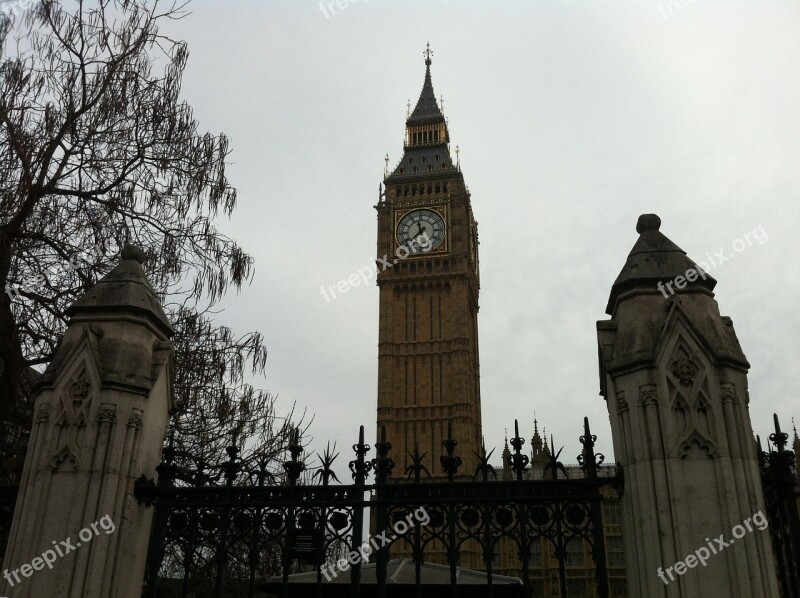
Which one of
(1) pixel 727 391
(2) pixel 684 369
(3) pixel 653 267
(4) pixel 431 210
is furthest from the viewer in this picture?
Answer: (4) pixel 431 210

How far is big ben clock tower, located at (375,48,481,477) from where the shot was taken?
193ft

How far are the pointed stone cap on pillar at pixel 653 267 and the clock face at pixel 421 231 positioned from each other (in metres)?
56.7

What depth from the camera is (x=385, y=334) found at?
202 ft

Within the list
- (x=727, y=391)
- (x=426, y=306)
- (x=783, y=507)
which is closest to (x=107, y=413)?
(x=727, y=391)

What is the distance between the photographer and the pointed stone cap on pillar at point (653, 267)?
5.29 m

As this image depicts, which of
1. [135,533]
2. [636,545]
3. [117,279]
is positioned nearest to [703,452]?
[636,545]

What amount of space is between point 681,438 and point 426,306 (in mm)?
57522

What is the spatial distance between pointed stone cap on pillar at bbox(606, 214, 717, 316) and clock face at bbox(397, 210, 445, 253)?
5674 centimetres

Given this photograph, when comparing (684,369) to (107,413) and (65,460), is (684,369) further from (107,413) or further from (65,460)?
(65,460)

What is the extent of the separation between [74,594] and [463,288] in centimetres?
5702

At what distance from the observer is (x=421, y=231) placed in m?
62.7
